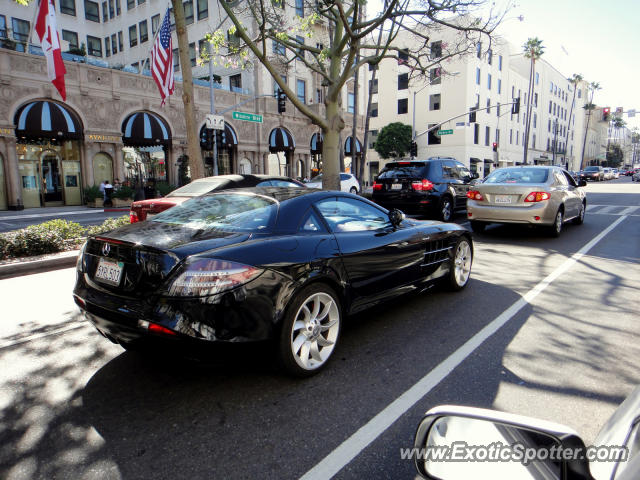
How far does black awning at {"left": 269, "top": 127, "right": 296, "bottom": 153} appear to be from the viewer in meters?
34.0

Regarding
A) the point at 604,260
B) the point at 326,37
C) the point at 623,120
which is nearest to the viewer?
the point at 604,260

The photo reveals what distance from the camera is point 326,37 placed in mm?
37250

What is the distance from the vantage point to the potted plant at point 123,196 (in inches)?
957

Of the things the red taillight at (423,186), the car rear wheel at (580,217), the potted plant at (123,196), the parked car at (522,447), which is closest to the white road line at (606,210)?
the car rear wheel at (580,217)

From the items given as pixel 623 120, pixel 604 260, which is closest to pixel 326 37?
pixel 604 260

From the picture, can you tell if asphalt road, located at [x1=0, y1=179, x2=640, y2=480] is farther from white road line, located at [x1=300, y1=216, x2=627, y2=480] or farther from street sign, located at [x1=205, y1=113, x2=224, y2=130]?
street sign, located at [x1=205, y1=113, x2=224, y2=130]

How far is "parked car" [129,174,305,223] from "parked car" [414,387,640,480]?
7507 mm

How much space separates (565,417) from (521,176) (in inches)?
314

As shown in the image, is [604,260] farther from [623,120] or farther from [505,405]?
[623,120]

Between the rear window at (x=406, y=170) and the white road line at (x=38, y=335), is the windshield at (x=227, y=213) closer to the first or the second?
the white road line at (x=38, y=335)

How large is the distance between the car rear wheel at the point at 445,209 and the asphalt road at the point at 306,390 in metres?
6.55

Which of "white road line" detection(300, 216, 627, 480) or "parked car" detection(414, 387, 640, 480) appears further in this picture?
"white road line" detection(300, 216, 627, 480)

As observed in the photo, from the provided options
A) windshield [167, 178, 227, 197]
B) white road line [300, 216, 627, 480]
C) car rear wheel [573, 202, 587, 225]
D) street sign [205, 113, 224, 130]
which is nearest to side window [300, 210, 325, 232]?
white road line [300, 216, 627, 480]

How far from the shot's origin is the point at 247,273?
286cm
